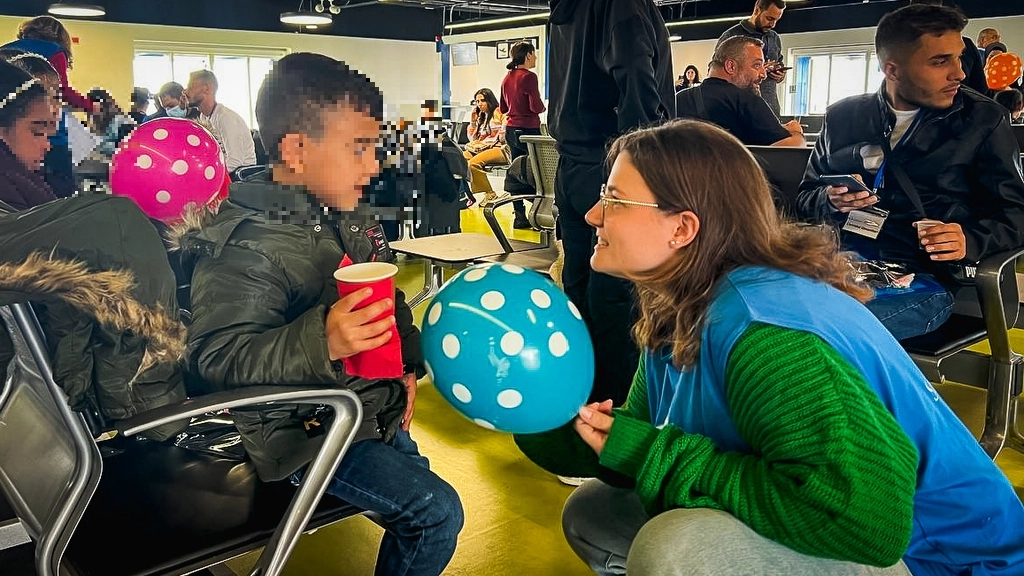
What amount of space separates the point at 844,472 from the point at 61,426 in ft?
4.20

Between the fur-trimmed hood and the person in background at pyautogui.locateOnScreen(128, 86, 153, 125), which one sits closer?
the fur-trimmed hood

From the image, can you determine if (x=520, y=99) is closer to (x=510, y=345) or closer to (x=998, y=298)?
(x=998, y=298)

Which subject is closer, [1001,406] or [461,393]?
[461,393]

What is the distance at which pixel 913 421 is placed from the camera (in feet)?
4.13

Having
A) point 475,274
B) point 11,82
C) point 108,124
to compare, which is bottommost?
point 475,274

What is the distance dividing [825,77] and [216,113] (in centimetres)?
1474

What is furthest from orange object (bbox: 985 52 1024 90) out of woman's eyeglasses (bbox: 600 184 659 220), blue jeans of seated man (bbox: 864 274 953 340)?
woman's eyeglasses (bbox: 600 184 659 220)

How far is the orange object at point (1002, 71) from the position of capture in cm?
673

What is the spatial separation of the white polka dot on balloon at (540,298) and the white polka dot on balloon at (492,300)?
2.0 inches

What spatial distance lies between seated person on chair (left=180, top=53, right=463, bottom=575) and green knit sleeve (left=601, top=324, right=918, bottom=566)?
663mm

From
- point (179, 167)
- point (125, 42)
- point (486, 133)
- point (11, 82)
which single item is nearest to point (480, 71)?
point (125, 42)

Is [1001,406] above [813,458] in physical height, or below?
below

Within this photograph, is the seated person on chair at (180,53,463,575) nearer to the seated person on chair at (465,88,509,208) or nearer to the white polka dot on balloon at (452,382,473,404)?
the white polka dot on balloon at (452,382,473,404)

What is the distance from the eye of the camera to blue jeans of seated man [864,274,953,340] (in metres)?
2.61
